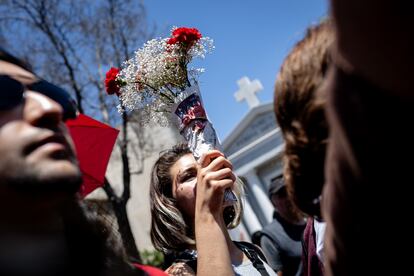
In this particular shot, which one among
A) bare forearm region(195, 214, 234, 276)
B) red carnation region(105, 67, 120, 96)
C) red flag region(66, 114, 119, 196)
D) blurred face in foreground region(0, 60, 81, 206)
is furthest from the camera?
red flag region(66, 114, 119, 196)

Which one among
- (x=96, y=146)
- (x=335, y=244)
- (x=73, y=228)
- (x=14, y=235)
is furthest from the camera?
(x=96, y=146)

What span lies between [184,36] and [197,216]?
0.93 m

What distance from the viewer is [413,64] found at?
0.62 meters

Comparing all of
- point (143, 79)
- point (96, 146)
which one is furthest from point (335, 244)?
point (96, 146)

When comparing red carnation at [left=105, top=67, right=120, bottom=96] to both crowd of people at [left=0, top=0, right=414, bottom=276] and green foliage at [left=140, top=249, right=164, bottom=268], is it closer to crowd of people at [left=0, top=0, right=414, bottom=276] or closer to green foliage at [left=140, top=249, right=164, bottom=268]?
crowd of people at [left=0, top=0, right=414, bottom=276]

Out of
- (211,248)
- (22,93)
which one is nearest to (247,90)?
(211,248)

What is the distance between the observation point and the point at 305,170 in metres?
1.06

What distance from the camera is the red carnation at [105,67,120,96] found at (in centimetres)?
231

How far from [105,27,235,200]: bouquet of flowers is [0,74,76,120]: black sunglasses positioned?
60cm

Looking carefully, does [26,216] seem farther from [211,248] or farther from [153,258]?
[153,258]

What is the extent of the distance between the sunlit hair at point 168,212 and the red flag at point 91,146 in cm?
Answer: 46

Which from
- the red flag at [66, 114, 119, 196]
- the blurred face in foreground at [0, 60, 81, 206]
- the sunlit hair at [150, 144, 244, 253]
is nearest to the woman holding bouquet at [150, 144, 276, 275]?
the sunlit hair at [150, 144, 244, 253]

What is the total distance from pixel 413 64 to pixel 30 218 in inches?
43.0

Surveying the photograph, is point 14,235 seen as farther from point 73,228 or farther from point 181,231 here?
point 181,231
